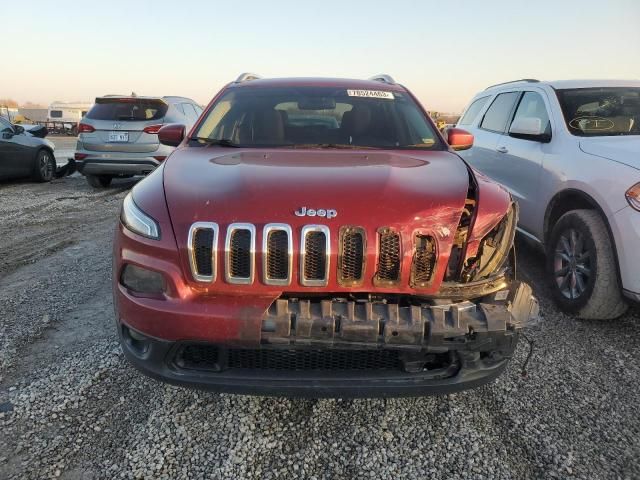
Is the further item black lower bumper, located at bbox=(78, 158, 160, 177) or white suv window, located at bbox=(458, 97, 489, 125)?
black lower bumper, located at bbox=(78, 158, 160, 177)

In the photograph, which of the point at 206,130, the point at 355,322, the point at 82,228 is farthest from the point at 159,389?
the point at 82,228

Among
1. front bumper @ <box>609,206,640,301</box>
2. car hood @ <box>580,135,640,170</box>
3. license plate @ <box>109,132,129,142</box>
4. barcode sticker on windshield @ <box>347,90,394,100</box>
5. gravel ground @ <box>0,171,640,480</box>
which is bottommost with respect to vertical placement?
gravel ground @ <box>0,171,640,480</box>

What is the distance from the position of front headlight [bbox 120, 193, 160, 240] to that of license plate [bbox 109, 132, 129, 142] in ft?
22.1

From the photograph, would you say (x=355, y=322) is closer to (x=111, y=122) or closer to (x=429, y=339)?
(x=429, y=339)

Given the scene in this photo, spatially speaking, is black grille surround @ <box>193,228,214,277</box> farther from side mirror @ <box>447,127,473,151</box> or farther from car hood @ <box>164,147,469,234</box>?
side mirror @ <box>447,127,473,151</box>

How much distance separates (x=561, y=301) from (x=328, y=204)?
247 centimetres

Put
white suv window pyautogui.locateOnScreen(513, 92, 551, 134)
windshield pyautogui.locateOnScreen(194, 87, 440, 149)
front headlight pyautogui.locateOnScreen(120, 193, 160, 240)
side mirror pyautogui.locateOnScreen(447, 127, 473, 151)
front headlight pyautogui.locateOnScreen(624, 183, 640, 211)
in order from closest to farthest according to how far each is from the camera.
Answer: front headlight pyautogui.locateOnScreen(120, 193, 160, 240) → front headlight pyautogui.locateOnScreen(624, 183, 640, 211) → windshield pyautogui.locateOnScreen(194, 87, 440, 149) → side mirror pyautogui.locateOnScreen(447, 127, 473, 151) → white suv window pyautogui.locateOnScreen(513, 92, 551, 134)

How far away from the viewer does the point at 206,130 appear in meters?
3.52

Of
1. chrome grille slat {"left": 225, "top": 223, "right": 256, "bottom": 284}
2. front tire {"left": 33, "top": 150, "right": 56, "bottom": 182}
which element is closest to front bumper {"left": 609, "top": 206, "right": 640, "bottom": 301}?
chrome grille slat {"left": 225, "top": 223, "right": 256, "bottom": 284}

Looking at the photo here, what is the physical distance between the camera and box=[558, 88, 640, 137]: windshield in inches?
163

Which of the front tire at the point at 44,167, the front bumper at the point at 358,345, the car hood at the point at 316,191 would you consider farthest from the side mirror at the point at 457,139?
the front tire at the point at 44,167

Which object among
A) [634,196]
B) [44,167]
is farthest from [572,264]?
[44,167]

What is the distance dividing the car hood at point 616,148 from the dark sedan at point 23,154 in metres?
9.55

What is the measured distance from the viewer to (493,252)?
229 cm
